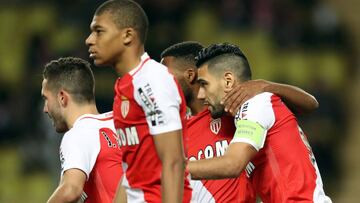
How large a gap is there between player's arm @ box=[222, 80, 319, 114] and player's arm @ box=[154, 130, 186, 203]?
3.48ft

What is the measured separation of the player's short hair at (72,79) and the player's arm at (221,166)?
42.9 inches

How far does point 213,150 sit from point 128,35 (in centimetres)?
151

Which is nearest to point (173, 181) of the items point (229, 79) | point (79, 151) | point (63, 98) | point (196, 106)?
point (79, 151)

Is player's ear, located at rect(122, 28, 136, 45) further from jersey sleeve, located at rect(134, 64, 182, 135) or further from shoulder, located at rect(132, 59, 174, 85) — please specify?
jersey sleeve, located at rect(134, 64, 182, 135)

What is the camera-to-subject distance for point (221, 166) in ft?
18.7

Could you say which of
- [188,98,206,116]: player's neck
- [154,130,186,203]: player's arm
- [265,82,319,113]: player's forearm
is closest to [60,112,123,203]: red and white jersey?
[188,98,206,116]: player's neck

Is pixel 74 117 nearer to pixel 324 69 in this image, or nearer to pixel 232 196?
pixel 232 196

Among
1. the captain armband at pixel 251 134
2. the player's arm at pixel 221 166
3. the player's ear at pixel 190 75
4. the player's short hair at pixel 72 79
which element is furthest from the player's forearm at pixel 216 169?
the player's ear at pixel 190 75

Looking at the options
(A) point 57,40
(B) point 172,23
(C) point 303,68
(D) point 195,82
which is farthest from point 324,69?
(D) point 195,82

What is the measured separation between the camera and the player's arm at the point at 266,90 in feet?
19.7

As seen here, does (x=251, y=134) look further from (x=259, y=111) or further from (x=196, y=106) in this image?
(x=196, y=106)

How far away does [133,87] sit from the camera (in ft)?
16.9

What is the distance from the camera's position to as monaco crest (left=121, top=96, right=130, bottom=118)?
5.18 m

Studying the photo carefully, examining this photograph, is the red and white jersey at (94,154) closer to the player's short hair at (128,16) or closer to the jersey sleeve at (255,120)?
the jersey sleeve at (255,120)
